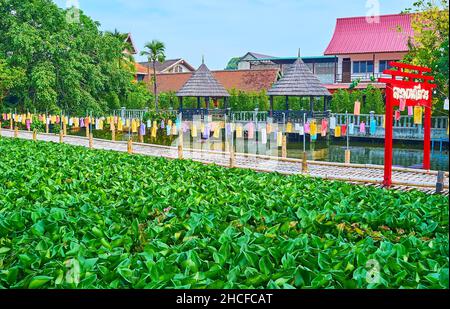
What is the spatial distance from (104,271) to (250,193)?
281 centimetres

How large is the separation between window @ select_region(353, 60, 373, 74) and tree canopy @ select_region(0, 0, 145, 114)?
14.5 meters

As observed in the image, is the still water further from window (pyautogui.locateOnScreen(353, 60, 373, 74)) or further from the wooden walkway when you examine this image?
the wooden walkway

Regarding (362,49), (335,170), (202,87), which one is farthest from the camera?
(362,49)

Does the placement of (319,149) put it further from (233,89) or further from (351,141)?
(233,89)

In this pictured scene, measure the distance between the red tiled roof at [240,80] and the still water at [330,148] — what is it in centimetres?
572

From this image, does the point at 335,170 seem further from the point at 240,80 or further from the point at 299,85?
the point at 240,80

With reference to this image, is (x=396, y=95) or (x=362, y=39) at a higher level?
(x=362, y=39)

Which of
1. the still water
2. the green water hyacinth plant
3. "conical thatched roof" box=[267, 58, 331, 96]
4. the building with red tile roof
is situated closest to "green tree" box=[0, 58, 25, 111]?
the still water

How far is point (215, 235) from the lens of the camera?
3.37 metres

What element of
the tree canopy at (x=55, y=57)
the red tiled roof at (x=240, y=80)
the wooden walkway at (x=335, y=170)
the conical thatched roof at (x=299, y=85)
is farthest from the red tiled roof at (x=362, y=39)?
the wooden walkway at (x=335, y=170)

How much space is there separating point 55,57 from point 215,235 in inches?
1064

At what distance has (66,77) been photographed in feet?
91.6

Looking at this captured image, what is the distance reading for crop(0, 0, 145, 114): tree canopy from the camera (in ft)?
87.7

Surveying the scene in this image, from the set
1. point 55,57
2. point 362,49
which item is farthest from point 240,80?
point 55,57
